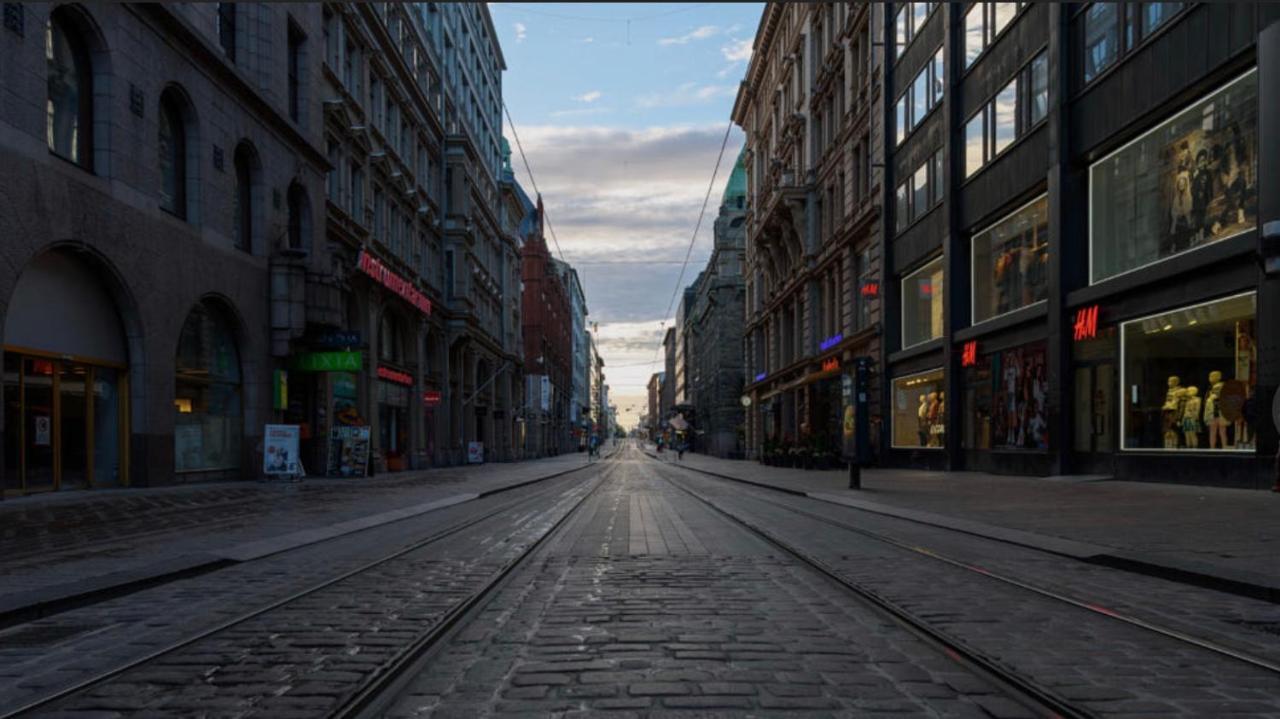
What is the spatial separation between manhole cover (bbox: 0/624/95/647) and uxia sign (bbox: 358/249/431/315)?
27.1 m

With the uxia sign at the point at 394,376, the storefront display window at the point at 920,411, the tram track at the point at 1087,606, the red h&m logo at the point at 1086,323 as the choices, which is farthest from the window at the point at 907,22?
the tram track at the point at 1087,606

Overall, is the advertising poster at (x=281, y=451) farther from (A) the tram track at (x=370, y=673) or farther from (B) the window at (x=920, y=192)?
(B) the window at (x=920, y=192)

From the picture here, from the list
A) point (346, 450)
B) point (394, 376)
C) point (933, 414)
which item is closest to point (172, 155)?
point (346, 450)

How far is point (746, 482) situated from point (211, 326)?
1560 centimetres

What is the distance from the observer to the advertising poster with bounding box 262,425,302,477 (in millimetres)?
22562

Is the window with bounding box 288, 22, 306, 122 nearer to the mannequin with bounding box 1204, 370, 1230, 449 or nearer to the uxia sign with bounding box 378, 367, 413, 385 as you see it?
the uxia sign with bounding box 378, 367, 413, 385

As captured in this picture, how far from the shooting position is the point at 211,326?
78.6ft

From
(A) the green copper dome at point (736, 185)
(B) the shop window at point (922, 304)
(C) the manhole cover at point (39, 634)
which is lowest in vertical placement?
(C) the manhole cover at point (39, 634)

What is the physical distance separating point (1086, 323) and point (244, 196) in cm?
2147

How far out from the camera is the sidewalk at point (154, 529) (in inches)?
308

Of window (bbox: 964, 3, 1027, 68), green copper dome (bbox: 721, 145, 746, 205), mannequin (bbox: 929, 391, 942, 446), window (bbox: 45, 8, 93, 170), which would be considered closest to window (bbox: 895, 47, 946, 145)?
window (bbox: 964, 3, 1027, 68)

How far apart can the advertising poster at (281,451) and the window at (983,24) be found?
20823 millimetres

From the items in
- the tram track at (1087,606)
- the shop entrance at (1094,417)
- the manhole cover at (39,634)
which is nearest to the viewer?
the tram track at (1087,606)

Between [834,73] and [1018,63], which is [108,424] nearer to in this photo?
[1018,63]
